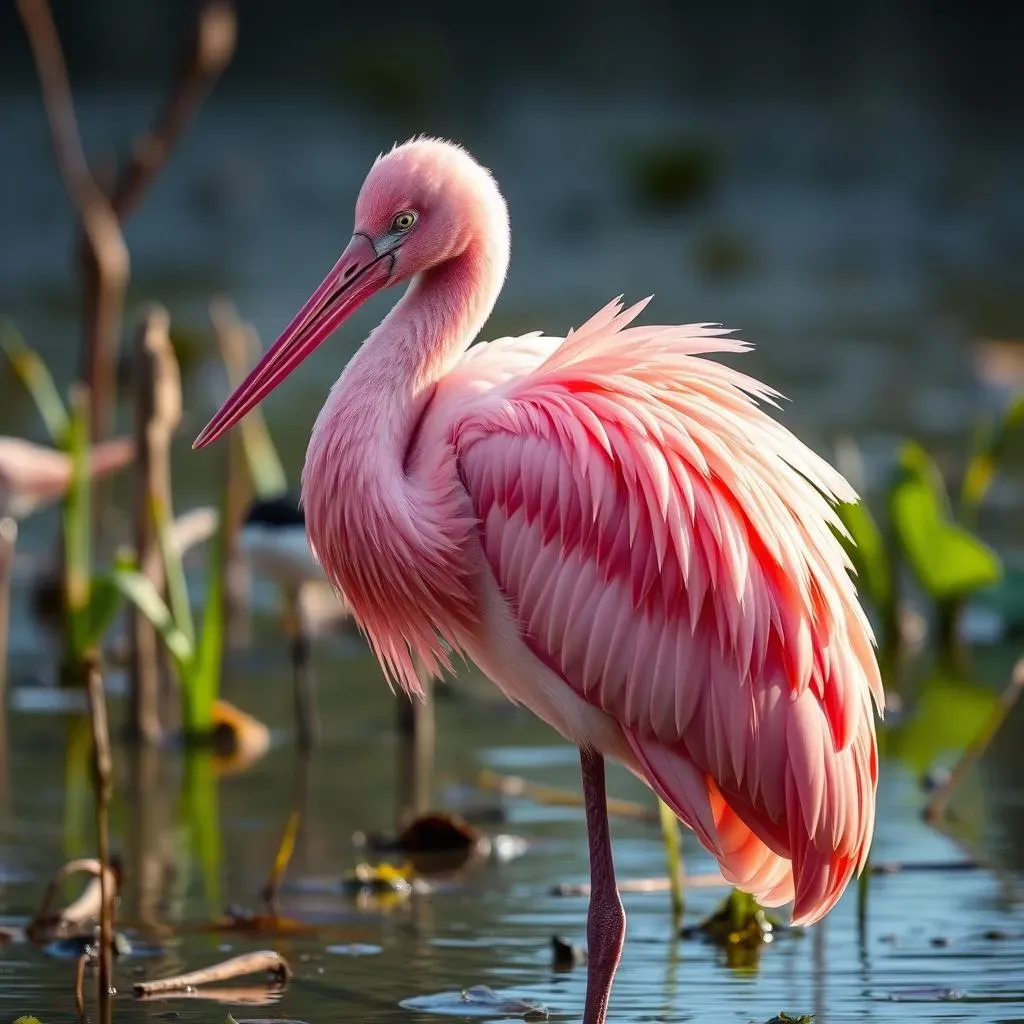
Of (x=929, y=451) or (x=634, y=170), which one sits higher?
(x=634, y=170)

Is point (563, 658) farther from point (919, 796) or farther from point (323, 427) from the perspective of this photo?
point (919, 796)

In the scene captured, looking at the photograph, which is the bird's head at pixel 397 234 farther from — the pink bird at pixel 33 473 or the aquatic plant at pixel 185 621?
the pink bird at pixel 33 473

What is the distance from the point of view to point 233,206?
24172mm

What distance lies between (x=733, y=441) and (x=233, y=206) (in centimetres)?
1930

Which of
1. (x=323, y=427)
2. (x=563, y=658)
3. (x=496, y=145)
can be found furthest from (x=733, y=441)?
(x=496, y=145)

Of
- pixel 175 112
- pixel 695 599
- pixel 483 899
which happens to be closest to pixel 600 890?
pixel 695 599

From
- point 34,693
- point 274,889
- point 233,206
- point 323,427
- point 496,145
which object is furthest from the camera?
point 496,145

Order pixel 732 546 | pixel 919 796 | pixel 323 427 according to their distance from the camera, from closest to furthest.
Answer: pixel 732 546 < pixel 323 427 < pixel 919 796

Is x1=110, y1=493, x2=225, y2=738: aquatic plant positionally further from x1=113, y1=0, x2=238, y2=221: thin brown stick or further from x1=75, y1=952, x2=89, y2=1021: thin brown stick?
x1=113, y1=0, x2=238, y2=221: thin brown stick

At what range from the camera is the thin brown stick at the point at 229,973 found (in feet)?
18.5

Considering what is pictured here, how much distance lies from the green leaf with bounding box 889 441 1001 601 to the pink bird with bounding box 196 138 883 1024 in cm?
409

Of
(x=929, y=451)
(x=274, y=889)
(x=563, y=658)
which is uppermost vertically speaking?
(x=929, y=451)

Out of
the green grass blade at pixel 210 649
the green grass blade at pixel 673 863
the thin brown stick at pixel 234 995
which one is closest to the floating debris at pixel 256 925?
the thin brown stick at pixel 234 995

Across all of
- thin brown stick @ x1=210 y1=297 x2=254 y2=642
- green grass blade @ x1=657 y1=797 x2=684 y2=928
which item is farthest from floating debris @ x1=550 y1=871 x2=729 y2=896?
thin brown stick @ x1=210 y1=297 x2=254 y2=642
